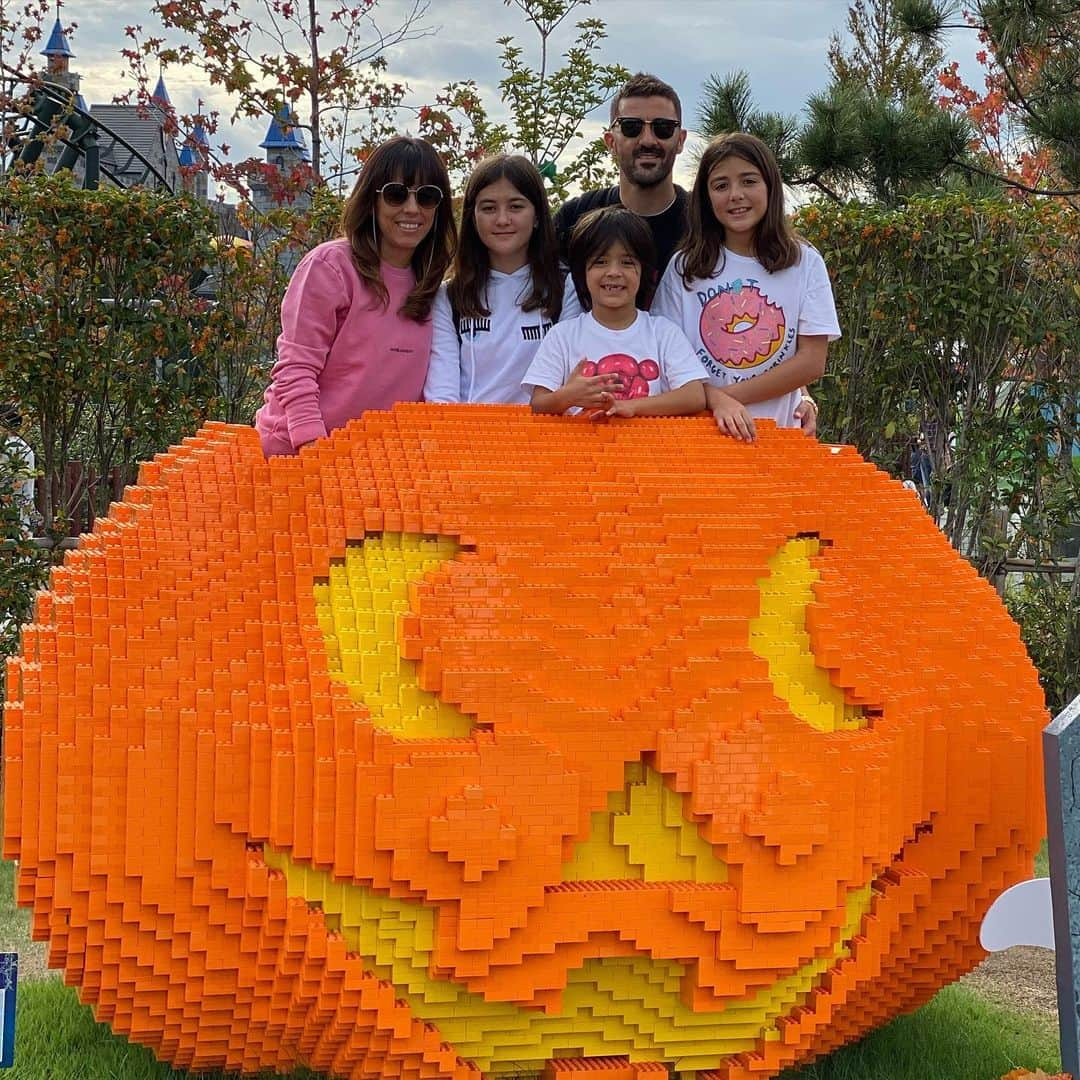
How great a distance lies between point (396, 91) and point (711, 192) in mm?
7240

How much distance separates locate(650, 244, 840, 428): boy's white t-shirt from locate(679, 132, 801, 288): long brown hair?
1.2 inches

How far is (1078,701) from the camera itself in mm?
3400

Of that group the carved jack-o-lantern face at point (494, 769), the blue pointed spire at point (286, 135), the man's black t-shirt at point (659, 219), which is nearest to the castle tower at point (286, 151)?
the blue pointed spire at point (286, 135)

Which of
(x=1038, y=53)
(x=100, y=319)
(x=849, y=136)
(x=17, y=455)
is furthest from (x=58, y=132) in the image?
(x=1038, y=53)

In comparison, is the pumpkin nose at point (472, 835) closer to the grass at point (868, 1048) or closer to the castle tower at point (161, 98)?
the grass at point (868, 1048)

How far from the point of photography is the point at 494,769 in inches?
124

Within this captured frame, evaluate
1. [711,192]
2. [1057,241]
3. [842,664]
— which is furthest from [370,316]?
[1057,241]

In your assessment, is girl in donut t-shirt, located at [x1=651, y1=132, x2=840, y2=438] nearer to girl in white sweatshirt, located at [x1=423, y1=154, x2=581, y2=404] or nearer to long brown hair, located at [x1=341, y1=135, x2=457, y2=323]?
girl in white sweatshirt, located at [x1=423, y1=154, x2=581, y2=404]

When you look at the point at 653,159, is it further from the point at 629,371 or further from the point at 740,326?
the point at 629,371

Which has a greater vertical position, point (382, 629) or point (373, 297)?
point (373, 297)

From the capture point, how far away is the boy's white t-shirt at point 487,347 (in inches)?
166

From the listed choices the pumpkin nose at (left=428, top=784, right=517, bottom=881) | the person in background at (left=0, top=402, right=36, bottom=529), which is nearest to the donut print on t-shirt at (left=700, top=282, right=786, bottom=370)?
the pumpkin nose at (left=428, top=784, right=517, bottom=881)

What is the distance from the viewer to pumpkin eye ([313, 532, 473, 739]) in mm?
3227

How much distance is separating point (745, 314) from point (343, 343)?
4.14 feet
